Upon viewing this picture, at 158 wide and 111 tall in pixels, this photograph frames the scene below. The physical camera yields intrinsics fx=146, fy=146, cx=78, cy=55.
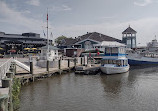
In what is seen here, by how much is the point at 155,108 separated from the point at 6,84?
12.8 meters

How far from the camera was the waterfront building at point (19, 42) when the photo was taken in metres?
55.0

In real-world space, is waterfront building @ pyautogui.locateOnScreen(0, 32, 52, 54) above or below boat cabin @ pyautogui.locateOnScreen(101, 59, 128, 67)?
above

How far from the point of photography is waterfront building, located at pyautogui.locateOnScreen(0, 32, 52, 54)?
55000 mm

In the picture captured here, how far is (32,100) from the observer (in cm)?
1531

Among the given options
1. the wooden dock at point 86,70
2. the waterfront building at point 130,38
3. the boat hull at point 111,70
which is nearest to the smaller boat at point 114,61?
the boat hull at point 111,70

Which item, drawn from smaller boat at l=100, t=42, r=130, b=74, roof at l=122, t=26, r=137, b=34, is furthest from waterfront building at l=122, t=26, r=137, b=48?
smaller boat at l=100, t=42, r=130, b=74

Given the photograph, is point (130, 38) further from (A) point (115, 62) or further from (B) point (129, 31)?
(A) point (115, 62)

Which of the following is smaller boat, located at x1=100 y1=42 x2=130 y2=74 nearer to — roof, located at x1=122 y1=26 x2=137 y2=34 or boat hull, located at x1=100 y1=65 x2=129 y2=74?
boat hull, located at x1=100 y1=65 x2=129 y2=74

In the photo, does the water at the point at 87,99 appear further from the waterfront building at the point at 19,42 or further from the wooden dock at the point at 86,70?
the waterfront building at the point at 19,42

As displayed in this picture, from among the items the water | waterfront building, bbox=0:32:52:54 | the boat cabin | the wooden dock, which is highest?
waterfront building, bbox=0:32:52:54

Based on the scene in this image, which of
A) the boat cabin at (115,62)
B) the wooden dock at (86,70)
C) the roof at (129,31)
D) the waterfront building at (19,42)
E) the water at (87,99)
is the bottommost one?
the water at (87,99)

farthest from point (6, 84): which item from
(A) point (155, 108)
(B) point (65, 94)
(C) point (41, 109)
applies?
(A) point (155, 108)

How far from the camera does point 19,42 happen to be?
55.6 meters

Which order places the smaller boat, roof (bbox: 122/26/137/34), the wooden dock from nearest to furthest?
the smaller boat → the wooden dock → roof (bbox: 122/26/137/34)
